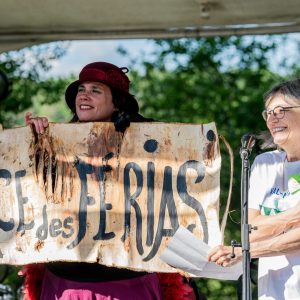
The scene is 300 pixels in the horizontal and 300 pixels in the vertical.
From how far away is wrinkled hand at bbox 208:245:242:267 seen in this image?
2.86 m

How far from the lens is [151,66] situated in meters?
8.21

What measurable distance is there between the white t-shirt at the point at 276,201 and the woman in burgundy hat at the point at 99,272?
0.59 m

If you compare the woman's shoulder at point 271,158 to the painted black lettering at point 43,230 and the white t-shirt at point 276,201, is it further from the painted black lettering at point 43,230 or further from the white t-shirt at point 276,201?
the painted black lettering at point 43,230

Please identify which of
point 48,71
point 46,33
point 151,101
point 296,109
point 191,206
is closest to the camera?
point 296,109

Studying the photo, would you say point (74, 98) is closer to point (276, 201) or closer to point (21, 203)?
point (21, 203)

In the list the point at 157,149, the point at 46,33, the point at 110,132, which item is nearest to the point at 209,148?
the point at 157,149

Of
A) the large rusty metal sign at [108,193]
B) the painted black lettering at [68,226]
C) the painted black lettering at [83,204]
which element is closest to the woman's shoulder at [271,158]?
the large rusty metal sign at [108,193]

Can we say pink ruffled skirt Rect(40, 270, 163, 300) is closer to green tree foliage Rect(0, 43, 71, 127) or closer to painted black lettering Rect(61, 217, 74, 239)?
painted black lettering Rect(61, 217, 74, 239)

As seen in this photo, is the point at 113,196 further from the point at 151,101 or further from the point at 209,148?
the point at 151,101

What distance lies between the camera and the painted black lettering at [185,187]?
10.5 ft

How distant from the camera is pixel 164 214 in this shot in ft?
10.6

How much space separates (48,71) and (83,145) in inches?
159

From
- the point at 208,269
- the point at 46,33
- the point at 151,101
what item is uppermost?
the point at 151,101

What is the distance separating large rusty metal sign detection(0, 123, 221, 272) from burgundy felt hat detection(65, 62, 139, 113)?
0.21 metres
